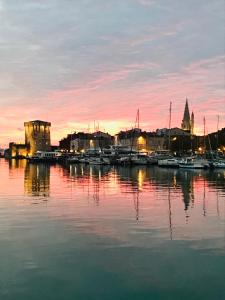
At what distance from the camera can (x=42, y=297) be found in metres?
12.7

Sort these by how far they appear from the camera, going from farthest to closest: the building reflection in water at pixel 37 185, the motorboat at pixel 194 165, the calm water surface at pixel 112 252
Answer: the motorboat at pixel 194 165
the building reflection in water at pixel 37 185
the calm water surface at pixel 112 252

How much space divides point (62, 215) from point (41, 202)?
7163mm

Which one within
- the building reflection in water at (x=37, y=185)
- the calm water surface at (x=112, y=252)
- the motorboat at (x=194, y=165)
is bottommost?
the calm water surface at (x=112, y=252)

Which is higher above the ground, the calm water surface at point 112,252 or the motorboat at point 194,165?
the motorboat at point 194,165

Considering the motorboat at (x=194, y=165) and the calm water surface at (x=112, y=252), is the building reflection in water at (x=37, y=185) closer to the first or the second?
the calm water surface at (x=112, y=252)

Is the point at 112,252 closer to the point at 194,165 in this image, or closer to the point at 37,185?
the point at 37,185

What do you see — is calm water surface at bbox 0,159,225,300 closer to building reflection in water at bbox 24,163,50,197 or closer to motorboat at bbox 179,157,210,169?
building reflection in water at bbox 24,163,50,197

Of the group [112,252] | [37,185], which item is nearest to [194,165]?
[37,185]

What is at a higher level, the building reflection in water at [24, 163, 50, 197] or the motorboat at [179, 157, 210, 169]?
the motorboat at [179, 157, 210, 169]

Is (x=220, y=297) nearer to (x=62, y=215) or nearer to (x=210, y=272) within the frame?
(x=210, y=272)

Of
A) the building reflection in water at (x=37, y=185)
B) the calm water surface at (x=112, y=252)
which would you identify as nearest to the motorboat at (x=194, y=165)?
the building reflection in water at (x=37, y=185)

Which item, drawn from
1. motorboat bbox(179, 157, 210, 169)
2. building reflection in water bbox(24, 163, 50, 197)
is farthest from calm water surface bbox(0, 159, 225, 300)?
motorboat bbox(179, 157, 210, 169)

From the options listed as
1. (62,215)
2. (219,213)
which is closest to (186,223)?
(219,213)

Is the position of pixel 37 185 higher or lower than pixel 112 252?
higher
